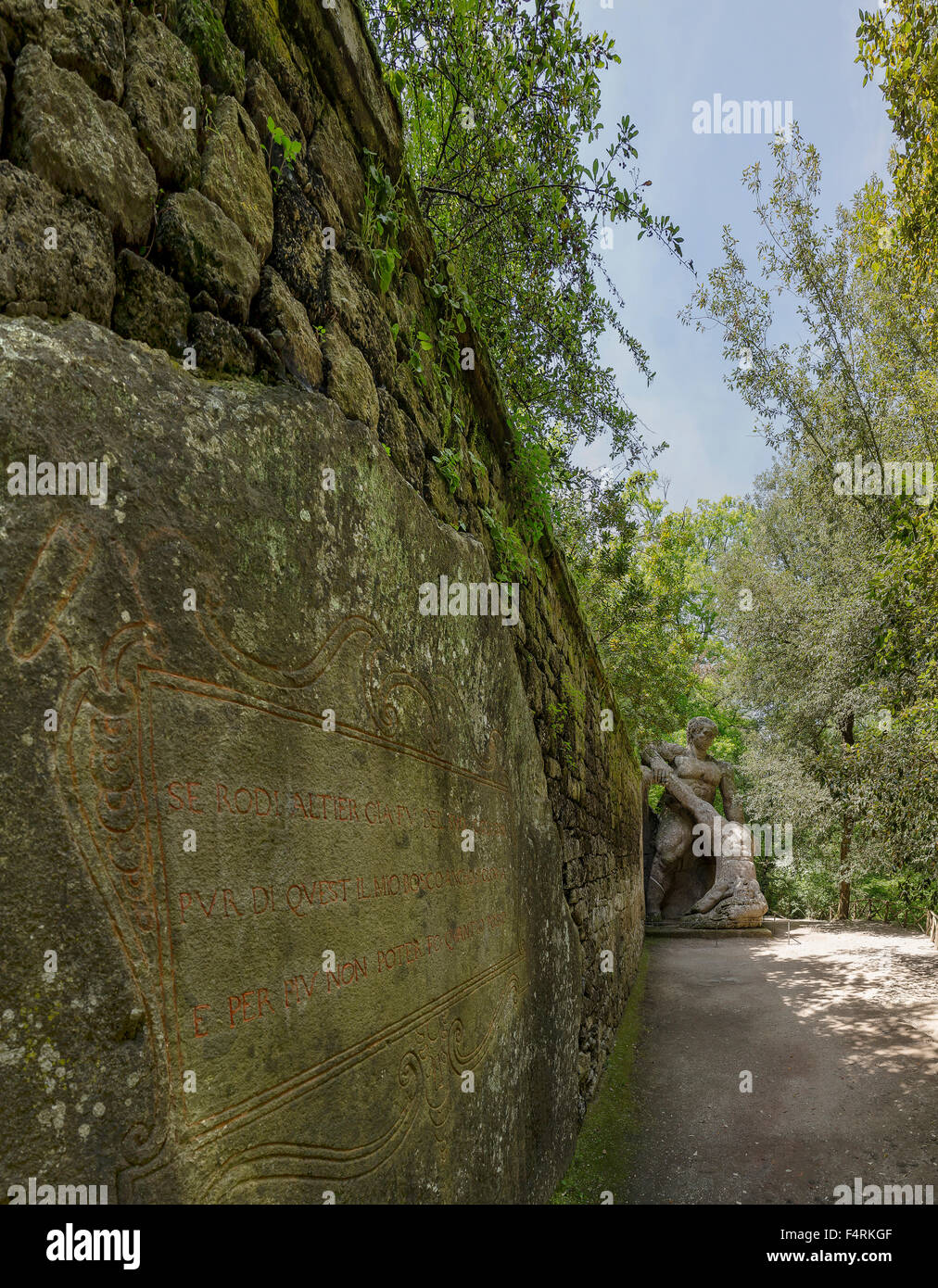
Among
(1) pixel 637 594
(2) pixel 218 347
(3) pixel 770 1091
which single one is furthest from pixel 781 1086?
(1) pixel 637 594

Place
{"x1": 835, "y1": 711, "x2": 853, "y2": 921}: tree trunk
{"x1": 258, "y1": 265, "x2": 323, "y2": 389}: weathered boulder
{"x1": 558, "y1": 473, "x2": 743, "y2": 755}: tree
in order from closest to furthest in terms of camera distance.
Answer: {"x1": 258, "y1": 265, "x2": 323, "y2": 389}: weathered boulder
{"x1": 558, "y1": 473, "x2": 743, "y2": 755}: tree
{"x1": 835, "y1": 711, "x2": 853, "y2": 921}: tree trunk

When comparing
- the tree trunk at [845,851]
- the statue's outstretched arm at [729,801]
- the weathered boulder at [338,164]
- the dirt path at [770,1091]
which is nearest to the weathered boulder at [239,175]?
the weathered boulder at [338,164]

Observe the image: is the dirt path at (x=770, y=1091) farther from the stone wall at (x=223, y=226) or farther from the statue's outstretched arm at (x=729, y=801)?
the statue's outstretched arm at (x=729, y=801)

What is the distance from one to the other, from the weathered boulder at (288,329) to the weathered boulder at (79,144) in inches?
12.7

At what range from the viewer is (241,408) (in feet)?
4.94

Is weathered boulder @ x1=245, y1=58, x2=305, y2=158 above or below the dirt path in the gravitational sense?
above

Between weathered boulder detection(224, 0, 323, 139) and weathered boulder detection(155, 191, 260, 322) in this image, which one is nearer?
weathered boulder detection(155, 191, 260, 322)

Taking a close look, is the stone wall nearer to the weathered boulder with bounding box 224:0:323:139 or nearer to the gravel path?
the weathered boulder with bounding box 224:0:323:139

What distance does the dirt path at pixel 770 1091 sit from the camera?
369 centimetres

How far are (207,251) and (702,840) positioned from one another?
12742mm

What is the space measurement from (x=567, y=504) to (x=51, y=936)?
8184 millimetres

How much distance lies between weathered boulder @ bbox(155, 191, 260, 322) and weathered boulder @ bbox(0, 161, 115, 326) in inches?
6.3

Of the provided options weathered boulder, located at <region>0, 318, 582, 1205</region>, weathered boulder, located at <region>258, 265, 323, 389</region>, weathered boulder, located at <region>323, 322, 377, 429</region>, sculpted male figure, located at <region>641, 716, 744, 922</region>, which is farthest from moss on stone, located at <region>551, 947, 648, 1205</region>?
sculpted male figure, located at <region>641, 716, 744, 922</region>

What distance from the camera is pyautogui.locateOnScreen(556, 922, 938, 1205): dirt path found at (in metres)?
3.69
